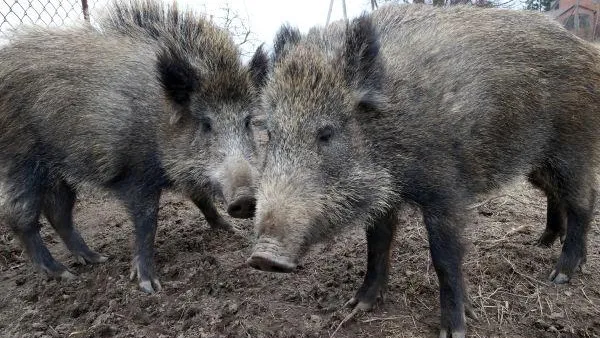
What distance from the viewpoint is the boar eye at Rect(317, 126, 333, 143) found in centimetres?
273

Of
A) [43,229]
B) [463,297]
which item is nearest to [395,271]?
[463,297]

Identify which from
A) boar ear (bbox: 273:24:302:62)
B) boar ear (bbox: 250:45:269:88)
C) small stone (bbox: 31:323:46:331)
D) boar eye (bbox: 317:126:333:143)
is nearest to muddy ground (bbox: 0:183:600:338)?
small stone (bbox: 31:323:46:331)

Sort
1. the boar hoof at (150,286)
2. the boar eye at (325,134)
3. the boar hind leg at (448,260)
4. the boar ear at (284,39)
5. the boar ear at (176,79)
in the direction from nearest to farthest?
the boar eye at (325,134) → the boar hind leg at (448,260) → the boar ear at (284,39) → the boar hoof at (150,286) → the boar ear at (176,79)

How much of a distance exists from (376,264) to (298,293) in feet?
1.67

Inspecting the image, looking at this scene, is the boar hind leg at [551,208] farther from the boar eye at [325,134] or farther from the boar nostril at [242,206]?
the boar nostril at [242,206]

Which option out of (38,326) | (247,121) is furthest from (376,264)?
(38,326)

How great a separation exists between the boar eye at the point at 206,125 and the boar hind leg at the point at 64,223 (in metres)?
1.32

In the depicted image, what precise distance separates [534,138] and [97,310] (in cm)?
286

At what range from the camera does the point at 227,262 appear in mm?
3980

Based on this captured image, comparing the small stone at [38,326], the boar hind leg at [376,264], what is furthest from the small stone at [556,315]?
the small stone at [38,326]

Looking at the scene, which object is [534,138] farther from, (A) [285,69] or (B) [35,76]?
(B) [35,76]

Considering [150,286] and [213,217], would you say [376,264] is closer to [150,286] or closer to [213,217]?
[150,286]

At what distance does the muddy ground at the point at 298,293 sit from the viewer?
3109mm

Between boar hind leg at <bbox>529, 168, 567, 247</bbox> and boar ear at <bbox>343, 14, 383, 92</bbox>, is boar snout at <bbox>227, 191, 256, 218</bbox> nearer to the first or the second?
boar ear at <bbox>343, 14, 383, 92</bbox>
